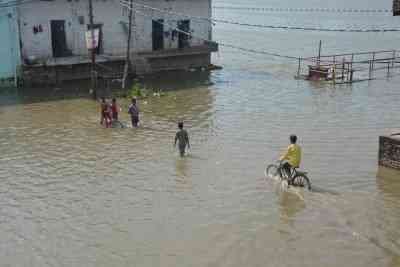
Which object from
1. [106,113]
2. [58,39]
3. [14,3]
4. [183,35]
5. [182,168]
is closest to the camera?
[182,168]

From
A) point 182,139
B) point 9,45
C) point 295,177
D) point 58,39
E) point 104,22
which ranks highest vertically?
point 104,22

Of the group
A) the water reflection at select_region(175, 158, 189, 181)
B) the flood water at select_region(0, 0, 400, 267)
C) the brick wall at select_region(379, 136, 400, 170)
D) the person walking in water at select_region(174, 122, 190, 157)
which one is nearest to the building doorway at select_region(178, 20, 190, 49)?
the flood water at select_region(0, 0, 400, 267)

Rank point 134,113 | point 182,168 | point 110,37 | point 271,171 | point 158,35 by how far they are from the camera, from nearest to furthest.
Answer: point 271,171
point 182,168
point 134,113
point 110,37
point 158,35

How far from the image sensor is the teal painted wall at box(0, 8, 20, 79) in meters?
28.3

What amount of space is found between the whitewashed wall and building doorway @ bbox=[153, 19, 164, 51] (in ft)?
0.83

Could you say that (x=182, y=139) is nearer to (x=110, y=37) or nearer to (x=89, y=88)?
(x=89, y=88)

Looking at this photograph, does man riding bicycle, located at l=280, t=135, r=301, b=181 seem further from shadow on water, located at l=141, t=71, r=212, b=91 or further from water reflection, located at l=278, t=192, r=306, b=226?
shadow on water, located at l=141, t=71, r=212, b=91

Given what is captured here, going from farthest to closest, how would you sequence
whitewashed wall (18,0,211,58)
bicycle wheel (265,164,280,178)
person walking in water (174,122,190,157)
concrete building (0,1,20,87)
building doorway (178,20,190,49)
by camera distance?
building doorway (178,20,190,49) < whitewashed wall (18,0,211,58) < concrete building (0,1,20,87) < person walking in water (174,122,190,157) < bicycle wheel (265,164,280,178)

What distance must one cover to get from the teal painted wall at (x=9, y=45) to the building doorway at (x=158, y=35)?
855cm

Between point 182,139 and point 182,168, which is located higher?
point 182,139

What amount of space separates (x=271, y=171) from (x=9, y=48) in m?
18.2

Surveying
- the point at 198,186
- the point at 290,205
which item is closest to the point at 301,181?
the point at 290,205

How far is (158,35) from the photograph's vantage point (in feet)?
112

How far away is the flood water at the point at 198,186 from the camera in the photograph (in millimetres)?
10977
